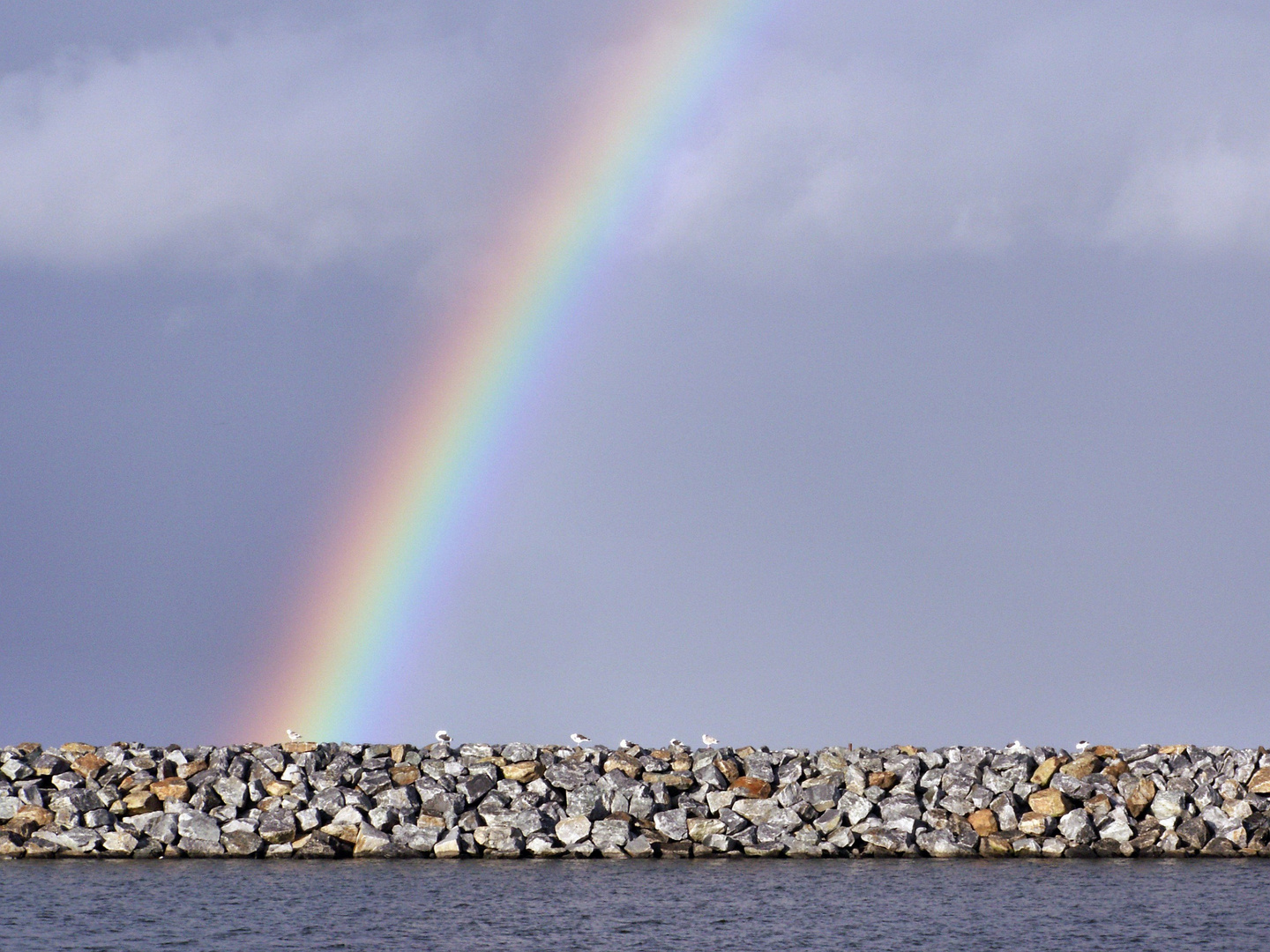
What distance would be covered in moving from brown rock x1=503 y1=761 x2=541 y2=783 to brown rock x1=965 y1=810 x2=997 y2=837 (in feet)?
42.7

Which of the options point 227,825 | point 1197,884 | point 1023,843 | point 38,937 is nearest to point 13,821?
point 227,825

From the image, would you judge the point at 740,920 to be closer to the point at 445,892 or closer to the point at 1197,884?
the point at 445,892

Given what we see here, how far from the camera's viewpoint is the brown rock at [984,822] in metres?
44.9

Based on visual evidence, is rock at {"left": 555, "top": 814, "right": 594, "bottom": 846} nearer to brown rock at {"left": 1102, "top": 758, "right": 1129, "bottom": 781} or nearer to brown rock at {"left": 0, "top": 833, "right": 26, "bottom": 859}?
brown rock at {"left": 0, "top": 833, "right": 26, "bottom": 859}

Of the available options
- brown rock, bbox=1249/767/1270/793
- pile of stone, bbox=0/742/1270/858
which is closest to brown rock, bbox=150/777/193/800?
pile of stone, bbox=0/742/1270/858

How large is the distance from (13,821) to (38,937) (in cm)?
1421

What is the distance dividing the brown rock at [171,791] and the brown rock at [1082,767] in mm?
26537

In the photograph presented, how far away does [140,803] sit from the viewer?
4547 centimetres

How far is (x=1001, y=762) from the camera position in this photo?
47438 mm

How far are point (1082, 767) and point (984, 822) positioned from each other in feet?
14.9

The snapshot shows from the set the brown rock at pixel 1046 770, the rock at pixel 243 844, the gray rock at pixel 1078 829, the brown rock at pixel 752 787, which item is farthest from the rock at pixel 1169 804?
the rock at pixel 243 844

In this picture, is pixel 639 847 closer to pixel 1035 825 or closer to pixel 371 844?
pixel 371 844

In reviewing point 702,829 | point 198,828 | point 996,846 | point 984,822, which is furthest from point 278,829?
point 996,846

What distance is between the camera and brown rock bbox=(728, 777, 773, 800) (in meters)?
45.8
